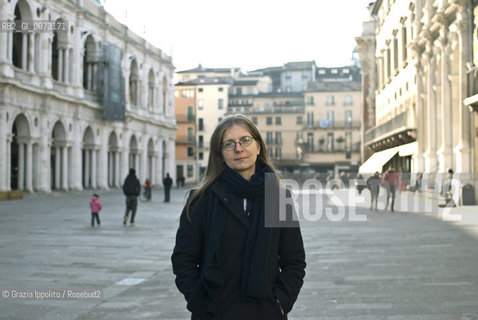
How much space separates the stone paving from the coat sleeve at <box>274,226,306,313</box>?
2.99 meters

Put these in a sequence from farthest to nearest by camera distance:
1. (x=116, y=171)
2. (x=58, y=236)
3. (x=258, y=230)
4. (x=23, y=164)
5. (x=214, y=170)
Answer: (x=116, y=171) < (x=23, y=164) < (x=58, y=236) < (x=214, y=170) < (x=258, y=230)

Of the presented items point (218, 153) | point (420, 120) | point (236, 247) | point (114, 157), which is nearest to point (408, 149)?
point (420, 120)

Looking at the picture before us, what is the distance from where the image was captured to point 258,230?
3307 millimetres

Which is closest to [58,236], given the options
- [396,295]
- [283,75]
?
[396,295]

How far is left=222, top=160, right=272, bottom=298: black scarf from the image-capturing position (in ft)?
10.6

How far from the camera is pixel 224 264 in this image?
3.32 metres

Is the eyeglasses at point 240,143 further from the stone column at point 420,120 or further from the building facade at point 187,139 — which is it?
the building facade at point 187,139

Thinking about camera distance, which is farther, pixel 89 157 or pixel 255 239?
pixel 89 157

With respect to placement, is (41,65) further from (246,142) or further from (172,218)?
(246,142)

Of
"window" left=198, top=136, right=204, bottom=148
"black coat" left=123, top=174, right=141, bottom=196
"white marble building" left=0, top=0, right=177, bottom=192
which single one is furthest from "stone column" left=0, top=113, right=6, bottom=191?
"window" left=198, top=136, right=204, bottom=148

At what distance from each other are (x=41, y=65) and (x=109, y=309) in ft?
114

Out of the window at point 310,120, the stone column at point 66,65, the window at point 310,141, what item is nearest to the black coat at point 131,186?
the stone column at point 66,65

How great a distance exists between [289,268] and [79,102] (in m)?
42.3

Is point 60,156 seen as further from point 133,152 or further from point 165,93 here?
point 165,93
